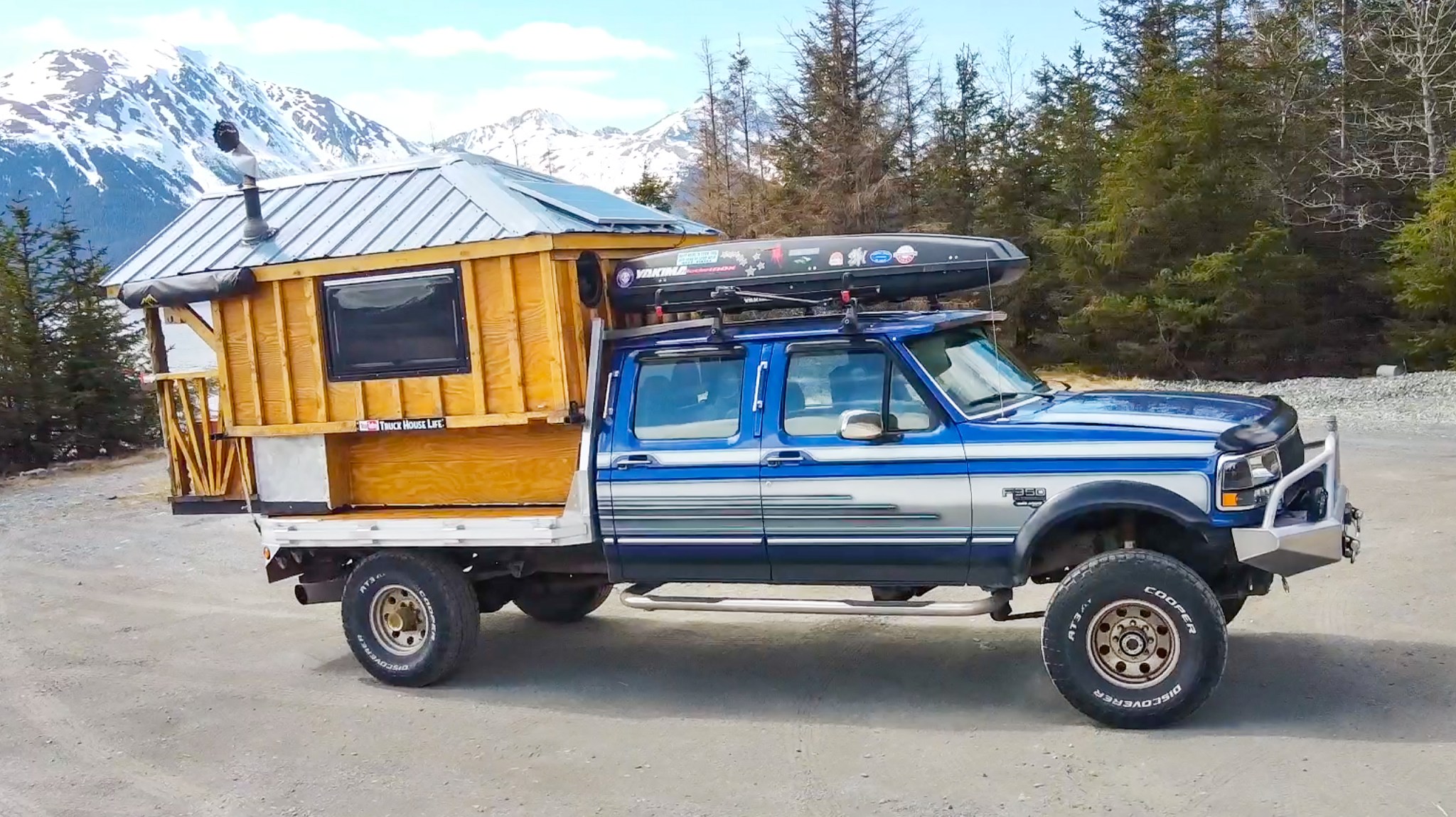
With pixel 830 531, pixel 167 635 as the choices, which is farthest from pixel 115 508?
pixel 830 531

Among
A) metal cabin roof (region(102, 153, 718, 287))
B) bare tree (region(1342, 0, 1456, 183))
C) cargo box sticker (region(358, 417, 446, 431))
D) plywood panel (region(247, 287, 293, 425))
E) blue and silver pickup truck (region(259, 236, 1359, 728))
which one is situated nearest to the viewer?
blue and silver pickup truck (region(259, 236, 1359, 728))

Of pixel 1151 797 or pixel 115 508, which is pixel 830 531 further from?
A: pixel 115 508

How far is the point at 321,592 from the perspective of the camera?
24.3 feet

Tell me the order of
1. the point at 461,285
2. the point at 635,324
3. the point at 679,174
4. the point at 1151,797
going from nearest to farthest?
the point at 1151,797
the point at 461,285
the point at 635,324
the point at 679,174

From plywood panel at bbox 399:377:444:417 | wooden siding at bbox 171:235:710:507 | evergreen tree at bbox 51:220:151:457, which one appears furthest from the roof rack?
evergreen tree at bbox 51:220:151:457

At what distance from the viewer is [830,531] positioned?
19.7 ft

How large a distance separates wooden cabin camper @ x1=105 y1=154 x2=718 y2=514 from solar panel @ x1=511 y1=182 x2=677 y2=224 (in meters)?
0.03

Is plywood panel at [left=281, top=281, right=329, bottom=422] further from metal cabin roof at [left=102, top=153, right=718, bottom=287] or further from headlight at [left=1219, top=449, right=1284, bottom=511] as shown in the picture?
headlight at [left=1219, top=449, right=1284, bottom=511]

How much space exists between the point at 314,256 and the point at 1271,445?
5387mm

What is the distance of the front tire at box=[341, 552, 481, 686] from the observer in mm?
6897

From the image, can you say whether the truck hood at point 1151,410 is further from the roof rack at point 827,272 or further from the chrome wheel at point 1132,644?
the chrome wheel at point 1132,644

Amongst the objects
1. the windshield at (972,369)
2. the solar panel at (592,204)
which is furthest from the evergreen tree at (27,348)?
the windshield at (972,369)

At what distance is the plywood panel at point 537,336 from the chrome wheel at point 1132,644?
3107 millimetres

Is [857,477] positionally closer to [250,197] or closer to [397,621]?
[397,621]
